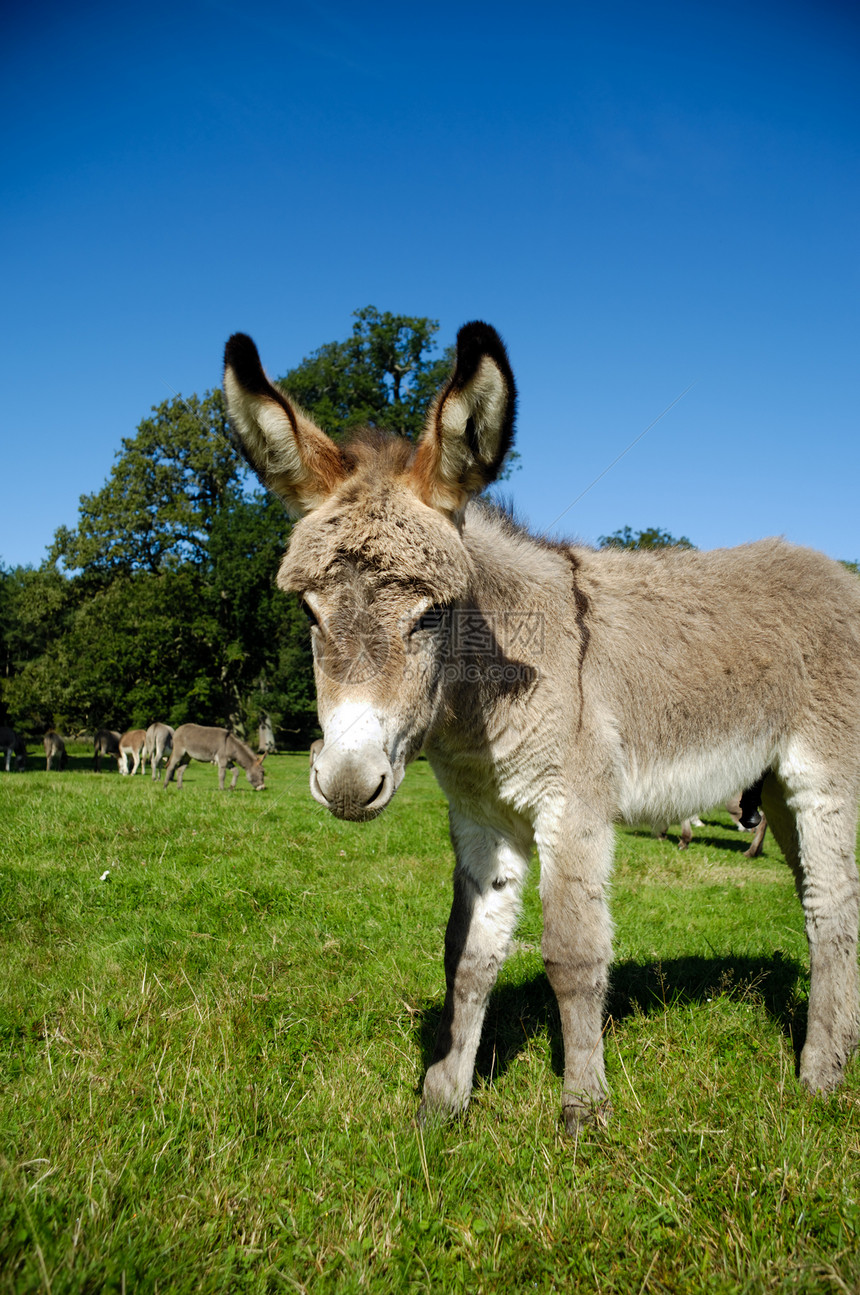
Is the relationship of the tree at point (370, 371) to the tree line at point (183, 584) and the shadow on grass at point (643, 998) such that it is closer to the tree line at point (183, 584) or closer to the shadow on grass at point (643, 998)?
the tree line at point (183, 584)

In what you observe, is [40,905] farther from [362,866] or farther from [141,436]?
[141,436]

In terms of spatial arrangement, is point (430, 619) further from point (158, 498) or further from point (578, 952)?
point (158, 498)

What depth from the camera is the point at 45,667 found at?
35.5 meters

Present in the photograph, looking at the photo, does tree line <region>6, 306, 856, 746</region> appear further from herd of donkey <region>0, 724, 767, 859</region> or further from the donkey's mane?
the donkey's mane

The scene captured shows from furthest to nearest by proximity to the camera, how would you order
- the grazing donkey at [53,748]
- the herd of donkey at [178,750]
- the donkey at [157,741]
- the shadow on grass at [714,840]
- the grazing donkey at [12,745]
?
the grazing donkey at [53,748] < the donkey at [157,741] < the grazing donkey at [12,745] < the herd of donkey at [178,750] < the shadow on grass at [714,840]

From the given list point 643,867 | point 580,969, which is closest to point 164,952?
point 580,969

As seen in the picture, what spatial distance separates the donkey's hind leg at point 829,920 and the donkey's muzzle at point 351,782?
296cm

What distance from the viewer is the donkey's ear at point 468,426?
2.68 m

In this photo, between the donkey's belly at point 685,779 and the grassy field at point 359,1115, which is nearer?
the grassy field at point 359,1115

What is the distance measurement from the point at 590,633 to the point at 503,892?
4.72ft

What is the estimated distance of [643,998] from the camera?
4.60 metres

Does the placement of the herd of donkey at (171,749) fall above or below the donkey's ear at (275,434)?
below

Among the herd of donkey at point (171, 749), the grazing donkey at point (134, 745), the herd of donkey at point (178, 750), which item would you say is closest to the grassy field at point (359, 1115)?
the herd of donkey at point (178, 750)

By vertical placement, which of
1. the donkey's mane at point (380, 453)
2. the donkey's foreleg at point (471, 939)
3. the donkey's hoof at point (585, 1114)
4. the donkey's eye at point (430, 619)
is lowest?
the donkey's hoof at point (585, 1114)
